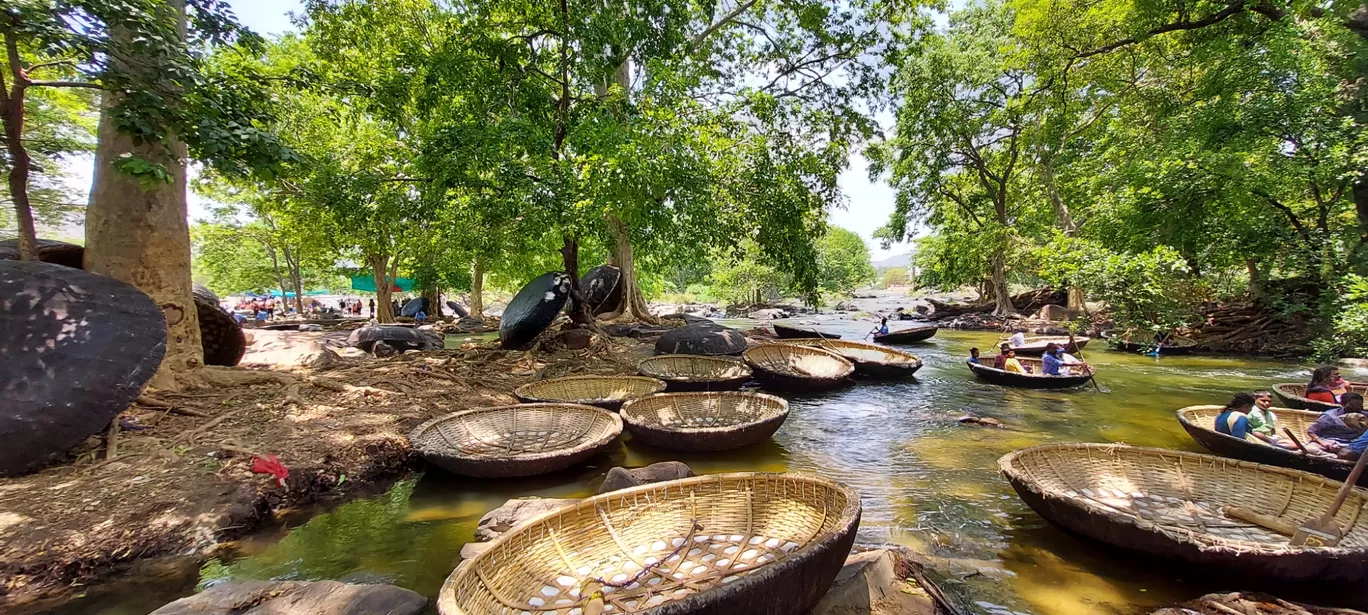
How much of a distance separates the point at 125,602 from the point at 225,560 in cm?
56

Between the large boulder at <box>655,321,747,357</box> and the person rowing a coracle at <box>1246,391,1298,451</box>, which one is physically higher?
the large boulder at <box>655,321,747,357</box>

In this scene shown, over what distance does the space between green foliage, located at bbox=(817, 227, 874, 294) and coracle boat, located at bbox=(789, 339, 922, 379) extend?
98.6 feet

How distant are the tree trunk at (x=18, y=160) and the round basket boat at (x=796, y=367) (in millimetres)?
8969

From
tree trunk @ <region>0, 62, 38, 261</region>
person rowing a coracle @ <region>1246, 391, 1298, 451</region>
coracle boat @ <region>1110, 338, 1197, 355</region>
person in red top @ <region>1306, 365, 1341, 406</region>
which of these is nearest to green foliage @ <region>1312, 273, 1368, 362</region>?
person in red top @ <region>1306, 365, 1341, 406</region>

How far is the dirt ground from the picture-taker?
340 cm

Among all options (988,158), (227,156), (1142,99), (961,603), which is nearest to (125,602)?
(227,156)

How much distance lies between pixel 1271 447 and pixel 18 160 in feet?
37.7

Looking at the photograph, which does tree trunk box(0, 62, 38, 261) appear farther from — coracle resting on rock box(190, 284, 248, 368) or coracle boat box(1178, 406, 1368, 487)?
coracle boat box(1178, 406, 1368, 487)

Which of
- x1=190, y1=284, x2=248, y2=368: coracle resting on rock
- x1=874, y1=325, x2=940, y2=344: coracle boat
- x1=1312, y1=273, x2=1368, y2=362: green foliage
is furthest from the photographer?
x1=874, y1=325, x2=940, y2=344: coracle boat

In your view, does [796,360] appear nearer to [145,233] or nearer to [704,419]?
[704,419]

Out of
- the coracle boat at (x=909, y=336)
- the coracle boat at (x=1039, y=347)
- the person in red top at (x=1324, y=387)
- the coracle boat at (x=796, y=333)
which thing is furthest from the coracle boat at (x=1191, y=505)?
the coracle boat at (x=909, y=336)

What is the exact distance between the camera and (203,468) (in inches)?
175

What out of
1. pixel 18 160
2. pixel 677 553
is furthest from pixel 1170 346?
pixel 18 160

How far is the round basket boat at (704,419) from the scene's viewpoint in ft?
18.7
